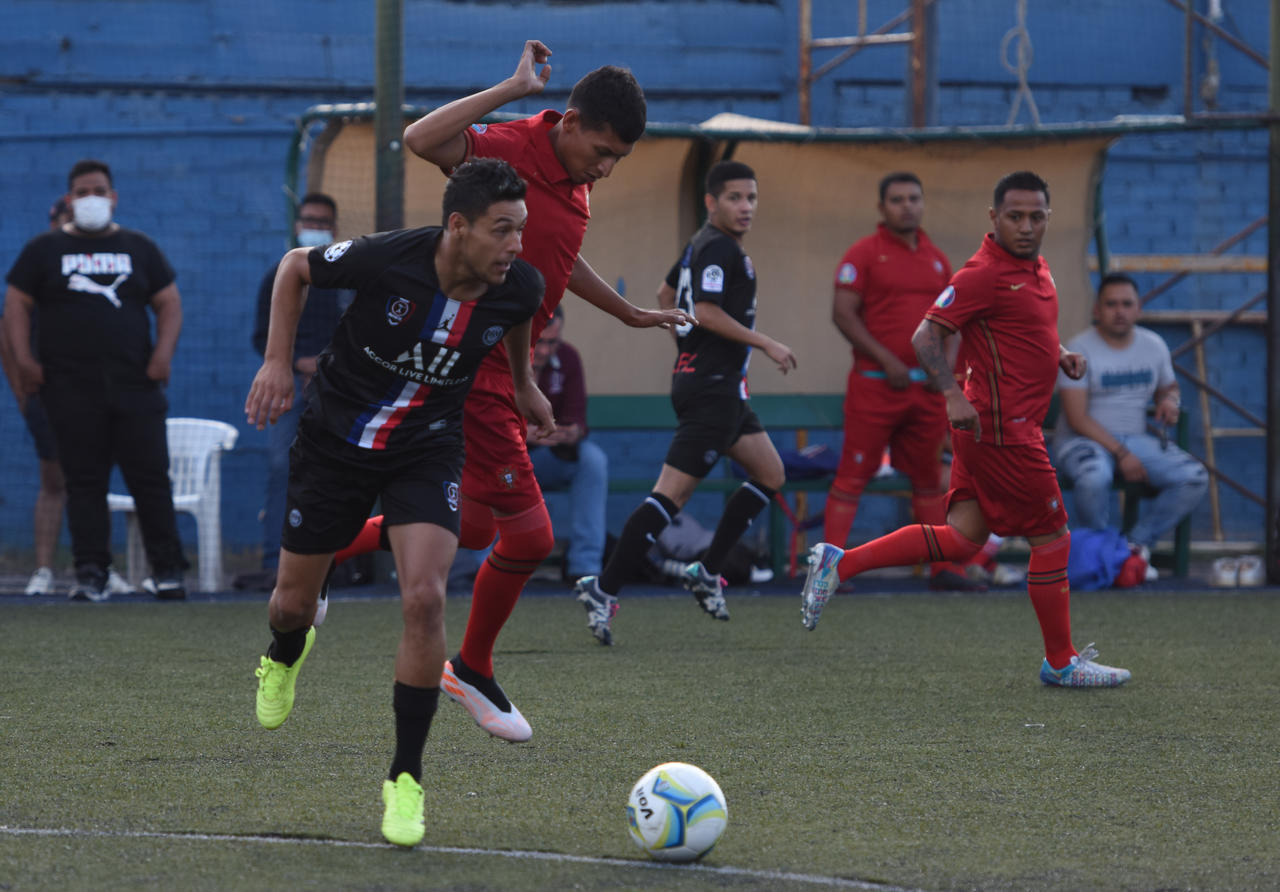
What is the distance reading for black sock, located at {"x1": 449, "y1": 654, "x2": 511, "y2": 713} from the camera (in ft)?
16.1

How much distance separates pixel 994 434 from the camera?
6312 mm

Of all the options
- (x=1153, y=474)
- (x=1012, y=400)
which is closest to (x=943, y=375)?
(x=1012, y=400)

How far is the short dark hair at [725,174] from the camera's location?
812 centimetres

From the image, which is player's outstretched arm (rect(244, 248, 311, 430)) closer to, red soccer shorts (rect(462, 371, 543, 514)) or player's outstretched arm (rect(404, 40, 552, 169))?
player's outstretched arm (rect(404, 40, 552, 169))

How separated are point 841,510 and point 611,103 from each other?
520 centimetres

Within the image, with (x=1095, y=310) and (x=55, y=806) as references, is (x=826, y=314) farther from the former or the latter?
(x=55, y=806)

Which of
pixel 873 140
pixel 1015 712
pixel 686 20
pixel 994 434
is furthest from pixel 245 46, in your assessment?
pixel 1015 712

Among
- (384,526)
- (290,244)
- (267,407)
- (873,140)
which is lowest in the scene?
(384,526)

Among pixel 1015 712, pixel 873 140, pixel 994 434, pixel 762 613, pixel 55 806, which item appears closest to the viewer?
pixel 55 806

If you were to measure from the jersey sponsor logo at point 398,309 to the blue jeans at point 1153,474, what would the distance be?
7.38m

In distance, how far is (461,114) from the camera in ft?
16.0

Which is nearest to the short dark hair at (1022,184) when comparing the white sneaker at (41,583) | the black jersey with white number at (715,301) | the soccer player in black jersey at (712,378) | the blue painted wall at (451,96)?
the soccer player in black jersey at (712,378)

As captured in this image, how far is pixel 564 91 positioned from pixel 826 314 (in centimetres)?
294

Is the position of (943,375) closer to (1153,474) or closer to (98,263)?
(1153,474)
